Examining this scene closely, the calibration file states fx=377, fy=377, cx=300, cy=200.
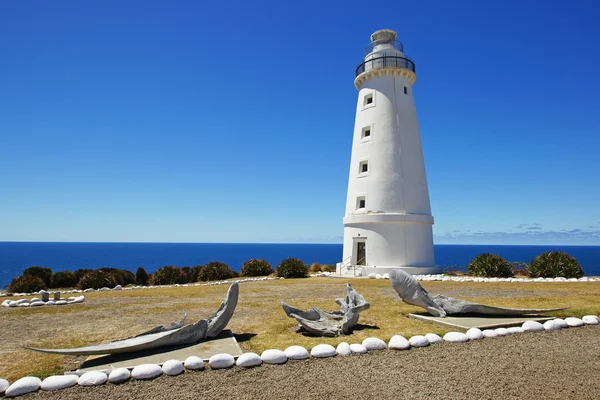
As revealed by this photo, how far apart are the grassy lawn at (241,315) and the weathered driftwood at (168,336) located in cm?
55

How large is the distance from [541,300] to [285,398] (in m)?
11.9

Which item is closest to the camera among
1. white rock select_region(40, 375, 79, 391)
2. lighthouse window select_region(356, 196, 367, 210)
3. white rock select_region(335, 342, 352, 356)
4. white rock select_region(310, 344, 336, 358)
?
white rock select_region(40, 375, 79, 391)

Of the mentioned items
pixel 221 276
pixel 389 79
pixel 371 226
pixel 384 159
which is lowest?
pixel 221 276

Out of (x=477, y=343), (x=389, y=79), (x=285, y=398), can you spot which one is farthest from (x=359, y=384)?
(x=389, y=79)

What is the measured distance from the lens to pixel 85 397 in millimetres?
5215

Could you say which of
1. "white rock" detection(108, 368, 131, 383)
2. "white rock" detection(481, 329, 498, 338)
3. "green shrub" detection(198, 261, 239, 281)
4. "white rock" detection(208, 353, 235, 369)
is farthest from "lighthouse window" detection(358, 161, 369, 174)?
"white rock" detection(108, 368, 131, 383)

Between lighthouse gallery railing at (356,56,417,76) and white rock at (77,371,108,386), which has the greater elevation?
lighthouse gallery railing at (356,56,417,76)

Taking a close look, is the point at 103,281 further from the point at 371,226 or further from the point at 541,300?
the point at 541,300

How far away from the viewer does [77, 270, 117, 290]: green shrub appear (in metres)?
21.2

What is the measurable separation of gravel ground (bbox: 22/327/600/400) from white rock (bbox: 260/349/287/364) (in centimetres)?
12

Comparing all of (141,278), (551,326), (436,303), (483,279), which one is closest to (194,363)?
(436,303)

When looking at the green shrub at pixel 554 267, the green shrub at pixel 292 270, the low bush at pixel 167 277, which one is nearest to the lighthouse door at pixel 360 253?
the green shrub at pixel 292 270

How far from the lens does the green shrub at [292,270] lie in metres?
25.3

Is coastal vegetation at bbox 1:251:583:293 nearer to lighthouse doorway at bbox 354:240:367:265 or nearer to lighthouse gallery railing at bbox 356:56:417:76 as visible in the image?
lighthouse doorway at bbox 354:240:367:265
